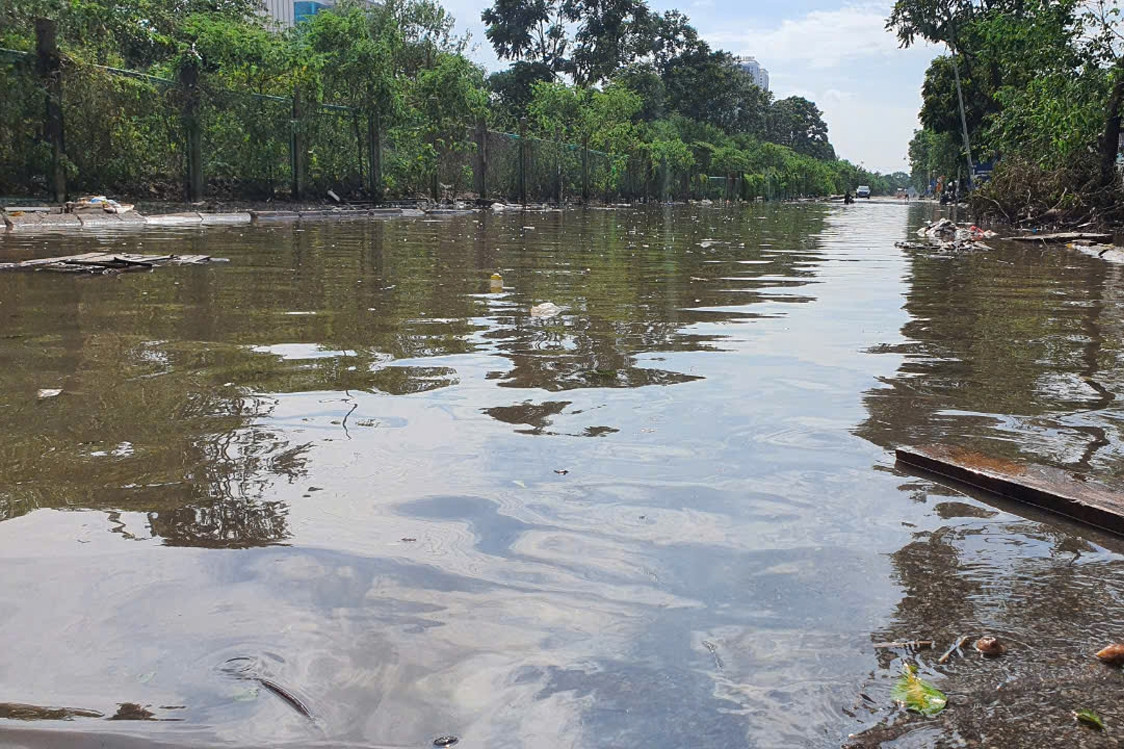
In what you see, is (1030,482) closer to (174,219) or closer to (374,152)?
(174,219)

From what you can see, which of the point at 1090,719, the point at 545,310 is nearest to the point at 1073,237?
the point at 545,310

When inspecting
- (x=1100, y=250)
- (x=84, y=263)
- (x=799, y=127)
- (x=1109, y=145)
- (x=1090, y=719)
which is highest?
(x=799, y=127)

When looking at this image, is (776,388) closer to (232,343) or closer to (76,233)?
(232,343)

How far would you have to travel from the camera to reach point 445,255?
8.70 metres

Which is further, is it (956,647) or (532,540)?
(532,540)

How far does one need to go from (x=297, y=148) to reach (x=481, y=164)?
814 centimetres

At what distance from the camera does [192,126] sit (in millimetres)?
16031

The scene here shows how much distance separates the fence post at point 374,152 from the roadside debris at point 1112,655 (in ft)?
66.8

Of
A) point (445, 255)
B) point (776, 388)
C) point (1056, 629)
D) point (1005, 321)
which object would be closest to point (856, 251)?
point (445, 255)

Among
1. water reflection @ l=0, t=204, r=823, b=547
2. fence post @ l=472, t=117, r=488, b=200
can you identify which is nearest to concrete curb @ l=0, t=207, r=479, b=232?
water reflection @ l=0, t=204, r=823, b=547

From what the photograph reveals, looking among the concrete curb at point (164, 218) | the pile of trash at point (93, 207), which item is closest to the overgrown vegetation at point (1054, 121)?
the concrete curb at point (164, 218)

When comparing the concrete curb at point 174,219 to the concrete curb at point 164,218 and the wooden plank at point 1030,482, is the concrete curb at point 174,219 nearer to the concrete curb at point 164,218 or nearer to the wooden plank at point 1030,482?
the concrete curb at point 164,218

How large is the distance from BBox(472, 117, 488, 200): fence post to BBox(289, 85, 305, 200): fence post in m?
7.66

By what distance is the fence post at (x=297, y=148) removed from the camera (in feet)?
59.7
